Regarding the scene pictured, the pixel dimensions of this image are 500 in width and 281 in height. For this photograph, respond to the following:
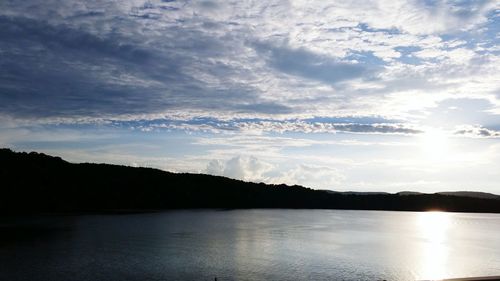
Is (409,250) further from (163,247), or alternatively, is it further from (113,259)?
(113,259)

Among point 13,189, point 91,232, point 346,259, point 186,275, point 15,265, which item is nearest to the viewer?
point 186,275

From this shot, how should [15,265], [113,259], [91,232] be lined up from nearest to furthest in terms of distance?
[15,265]
[113,259]
[91,232]

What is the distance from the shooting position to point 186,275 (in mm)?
57156

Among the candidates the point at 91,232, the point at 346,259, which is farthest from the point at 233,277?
the point at 91,232

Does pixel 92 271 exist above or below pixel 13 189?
below

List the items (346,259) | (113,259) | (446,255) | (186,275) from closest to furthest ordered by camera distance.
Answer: (186,275)
(113,259)
(346,259)
(446,255)

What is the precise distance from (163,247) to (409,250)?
51.7 m

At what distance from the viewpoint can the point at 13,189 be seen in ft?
655

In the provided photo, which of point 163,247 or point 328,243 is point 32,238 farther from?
point 328,243

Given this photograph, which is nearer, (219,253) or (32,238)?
(219,253)

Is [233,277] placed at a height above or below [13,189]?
below

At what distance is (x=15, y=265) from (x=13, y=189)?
156 metres

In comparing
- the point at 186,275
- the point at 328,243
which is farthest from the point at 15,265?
the point at 328,243

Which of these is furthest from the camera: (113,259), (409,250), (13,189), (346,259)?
(13,189)
